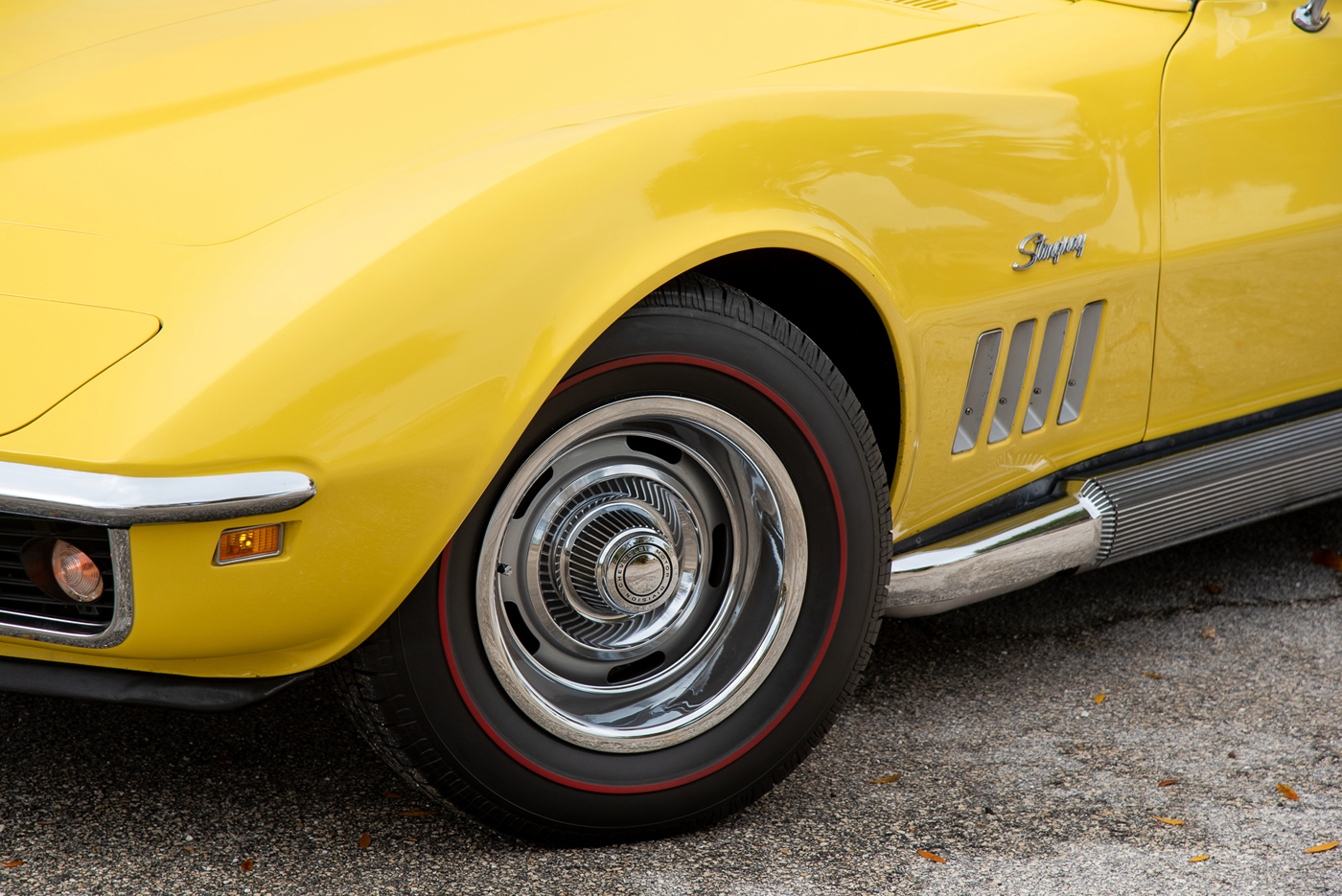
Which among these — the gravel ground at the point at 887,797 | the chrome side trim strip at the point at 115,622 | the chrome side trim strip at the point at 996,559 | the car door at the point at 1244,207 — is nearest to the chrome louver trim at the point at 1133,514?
the chrome side trim strip at the point at 996,559

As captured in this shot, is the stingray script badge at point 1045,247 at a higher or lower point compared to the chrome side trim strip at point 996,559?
higher

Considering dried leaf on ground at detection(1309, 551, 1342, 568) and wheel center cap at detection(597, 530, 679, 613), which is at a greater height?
wheel center cap at detection(597, 530, 679, 613)

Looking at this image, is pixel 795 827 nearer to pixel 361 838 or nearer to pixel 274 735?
pixel 361 838

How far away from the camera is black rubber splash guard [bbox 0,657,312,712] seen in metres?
1.63

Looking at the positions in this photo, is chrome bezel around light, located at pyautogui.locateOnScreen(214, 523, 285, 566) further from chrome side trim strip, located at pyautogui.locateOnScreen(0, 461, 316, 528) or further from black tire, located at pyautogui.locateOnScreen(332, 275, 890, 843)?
black tire, located at pyautogui.locateOnScreen(332, 275, 890, 843)

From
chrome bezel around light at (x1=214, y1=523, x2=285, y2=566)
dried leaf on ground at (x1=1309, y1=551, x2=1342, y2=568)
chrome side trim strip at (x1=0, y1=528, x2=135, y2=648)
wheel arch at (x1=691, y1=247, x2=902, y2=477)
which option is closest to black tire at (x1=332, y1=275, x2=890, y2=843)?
wheel arch at (x1=691, y1=247, x2=902, y2=477)

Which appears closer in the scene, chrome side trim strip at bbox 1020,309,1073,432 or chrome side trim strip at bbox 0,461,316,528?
chrome side trim strip at bbox 0,461,316,528

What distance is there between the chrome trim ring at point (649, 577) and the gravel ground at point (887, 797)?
0.24 m

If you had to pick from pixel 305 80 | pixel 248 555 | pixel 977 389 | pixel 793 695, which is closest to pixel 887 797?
pixel 793 695

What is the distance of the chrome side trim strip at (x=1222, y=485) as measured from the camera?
2.52 meters

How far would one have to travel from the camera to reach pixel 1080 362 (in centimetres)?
237

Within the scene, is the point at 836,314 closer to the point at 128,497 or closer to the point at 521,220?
the point at 521,220

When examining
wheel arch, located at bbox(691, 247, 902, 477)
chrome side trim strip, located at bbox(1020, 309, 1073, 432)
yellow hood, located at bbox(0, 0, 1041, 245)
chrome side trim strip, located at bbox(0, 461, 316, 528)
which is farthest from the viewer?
chrome side trim strip, located at bbox(1020, 309, 1073, 432)

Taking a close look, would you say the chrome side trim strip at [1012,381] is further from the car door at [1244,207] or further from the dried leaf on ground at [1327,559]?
the dried leaf on ground at [1327,559]
